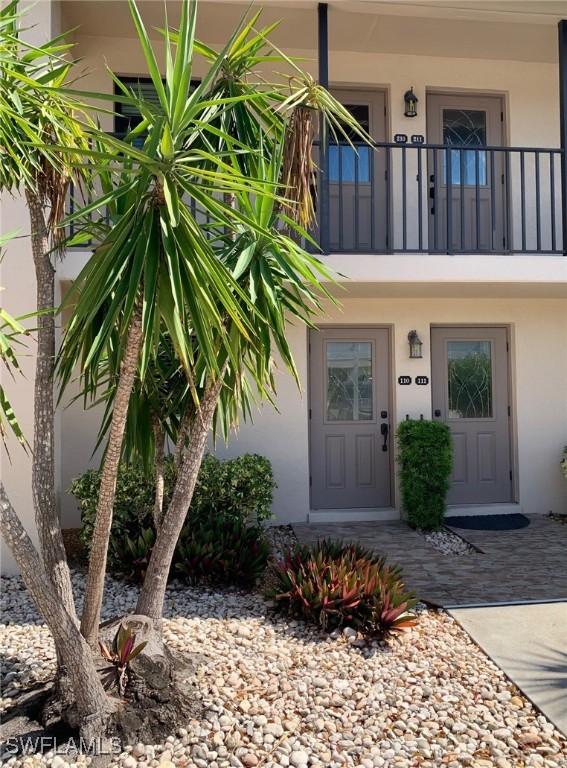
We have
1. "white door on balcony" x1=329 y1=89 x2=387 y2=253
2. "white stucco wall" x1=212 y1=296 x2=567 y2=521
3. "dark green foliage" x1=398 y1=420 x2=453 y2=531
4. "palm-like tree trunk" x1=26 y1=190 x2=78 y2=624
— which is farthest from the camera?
"white door on balcony" x1=329 y1=89 x2=387 y2=253

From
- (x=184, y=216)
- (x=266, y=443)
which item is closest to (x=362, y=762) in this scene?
(x=184, y=216)

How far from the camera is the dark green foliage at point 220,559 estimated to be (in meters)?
4.85

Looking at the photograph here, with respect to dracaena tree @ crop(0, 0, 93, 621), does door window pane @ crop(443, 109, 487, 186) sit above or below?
above

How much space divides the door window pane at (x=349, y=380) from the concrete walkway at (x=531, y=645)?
3.37m

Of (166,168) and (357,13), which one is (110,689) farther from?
(357,13)

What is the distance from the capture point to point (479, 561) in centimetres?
564

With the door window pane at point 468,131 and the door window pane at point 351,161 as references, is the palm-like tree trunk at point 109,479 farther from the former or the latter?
the door window pane at point 468,131

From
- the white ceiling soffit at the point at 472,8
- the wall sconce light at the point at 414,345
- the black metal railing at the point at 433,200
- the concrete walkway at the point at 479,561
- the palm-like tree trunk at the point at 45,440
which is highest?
the white ceiling soffit at the point at 472,8

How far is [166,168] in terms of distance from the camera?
7.57 feet

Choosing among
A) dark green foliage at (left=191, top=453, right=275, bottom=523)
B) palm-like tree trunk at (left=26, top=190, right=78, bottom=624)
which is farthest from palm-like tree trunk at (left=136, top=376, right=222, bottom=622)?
dark green foliage at (left=191, top=453, right=275, bottom=523)

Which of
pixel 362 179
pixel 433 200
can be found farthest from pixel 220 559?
pixel 433 200

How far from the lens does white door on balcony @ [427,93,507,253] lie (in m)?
7.36

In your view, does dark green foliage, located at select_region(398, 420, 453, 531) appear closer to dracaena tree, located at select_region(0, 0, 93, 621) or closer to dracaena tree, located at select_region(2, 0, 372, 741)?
dracaena tree, located at select_region(2, 0, 372, 741)

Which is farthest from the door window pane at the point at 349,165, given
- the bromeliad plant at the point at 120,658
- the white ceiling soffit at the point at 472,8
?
the bromeliad plant at the point at 120,658
